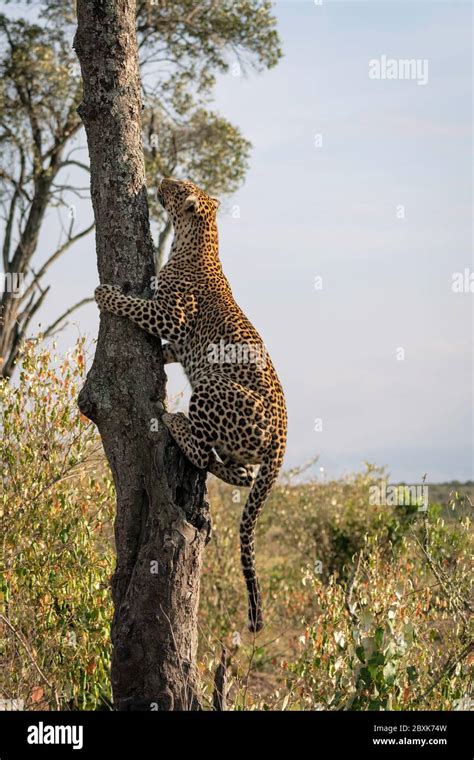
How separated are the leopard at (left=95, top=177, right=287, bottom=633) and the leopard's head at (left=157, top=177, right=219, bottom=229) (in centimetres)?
62

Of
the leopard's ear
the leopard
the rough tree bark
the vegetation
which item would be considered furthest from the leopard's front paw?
the vegetation

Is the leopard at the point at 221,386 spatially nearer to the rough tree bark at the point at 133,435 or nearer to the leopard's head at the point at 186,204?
the rough tree bark at the point at 133,435

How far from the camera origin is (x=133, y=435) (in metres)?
7.42

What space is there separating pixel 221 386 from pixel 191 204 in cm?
190

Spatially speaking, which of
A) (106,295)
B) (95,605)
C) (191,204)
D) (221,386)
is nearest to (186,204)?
(191,204)

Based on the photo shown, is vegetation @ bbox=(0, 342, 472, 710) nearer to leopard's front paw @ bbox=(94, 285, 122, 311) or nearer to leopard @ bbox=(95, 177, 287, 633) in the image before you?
leopard @ bbox=(95, 177, 287, 633)

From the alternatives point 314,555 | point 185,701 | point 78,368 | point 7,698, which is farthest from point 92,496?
point 314,555

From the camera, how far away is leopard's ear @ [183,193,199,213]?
874 cm

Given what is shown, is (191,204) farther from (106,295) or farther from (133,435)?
(133,435)

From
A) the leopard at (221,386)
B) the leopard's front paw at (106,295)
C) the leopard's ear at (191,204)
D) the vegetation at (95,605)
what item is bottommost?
the vegetation at (95,605)

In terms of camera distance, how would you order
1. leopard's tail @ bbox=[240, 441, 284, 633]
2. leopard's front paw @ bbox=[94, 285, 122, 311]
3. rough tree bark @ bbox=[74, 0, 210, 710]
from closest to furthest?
rough tree bark @ bbox=[74, 0, 210, 710] → leopard's front paw @ bbox=[94, 285, 122, 311] → leopard's tail @ bbox=[240, 441, 284, 633]

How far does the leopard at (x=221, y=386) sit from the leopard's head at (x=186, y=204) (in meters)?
0.62

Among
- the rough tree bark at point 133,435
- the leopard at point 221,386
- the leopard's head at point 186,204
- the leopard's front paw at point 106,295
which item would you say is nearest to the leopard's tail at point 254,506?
the leopard at point 221,386

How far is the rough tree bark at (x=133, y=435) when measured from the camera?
23.7ft
